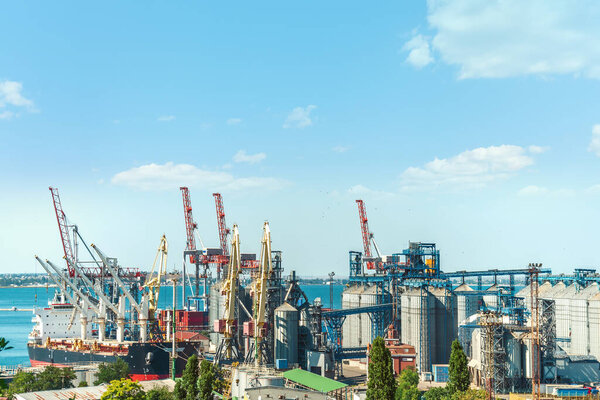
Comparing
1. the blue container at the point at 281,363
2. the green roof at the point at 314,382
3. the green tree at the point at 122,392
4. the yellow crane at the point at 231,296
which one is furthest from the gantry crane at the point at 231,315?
the green tree at the point at 122,392

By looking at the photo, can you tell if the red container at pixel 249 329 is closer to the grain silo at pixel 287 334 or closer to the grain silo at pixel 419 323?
the grain silo at pixel 287 334

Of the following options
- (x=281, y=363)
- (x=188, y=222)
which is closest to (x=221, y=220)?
(x=188, y=222)

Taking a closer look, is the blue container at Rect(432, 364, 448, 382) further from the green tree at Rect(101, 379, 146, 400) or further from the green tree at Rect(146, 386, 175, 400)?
the green tree at Rect(101, 379, 146, 400)

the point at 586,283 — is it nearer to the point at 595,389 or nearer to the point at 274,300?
the point at 595,389

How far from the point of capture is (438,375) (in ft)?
344

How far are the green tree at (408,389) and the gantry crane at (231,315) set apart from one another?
3229 centimetres

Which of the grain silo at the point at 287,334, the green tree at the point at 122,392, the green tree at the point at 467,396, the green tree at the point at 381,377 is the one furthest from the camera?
the grain silo at the point at 287,334

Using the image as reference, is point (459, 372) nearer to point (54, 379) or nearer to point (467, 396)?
point (467, 396)

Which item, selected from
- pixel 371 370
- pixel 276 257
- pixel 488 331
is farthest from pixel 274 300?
pixel 371 370

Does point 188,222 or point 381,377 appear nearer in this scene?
point 381,377

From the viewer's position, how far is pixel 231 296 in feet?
372

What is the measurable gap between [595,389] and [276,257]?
51.8 m

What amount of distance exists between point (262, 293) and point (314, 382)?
26463mm

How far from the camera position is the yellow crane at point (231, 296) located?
366 ft
